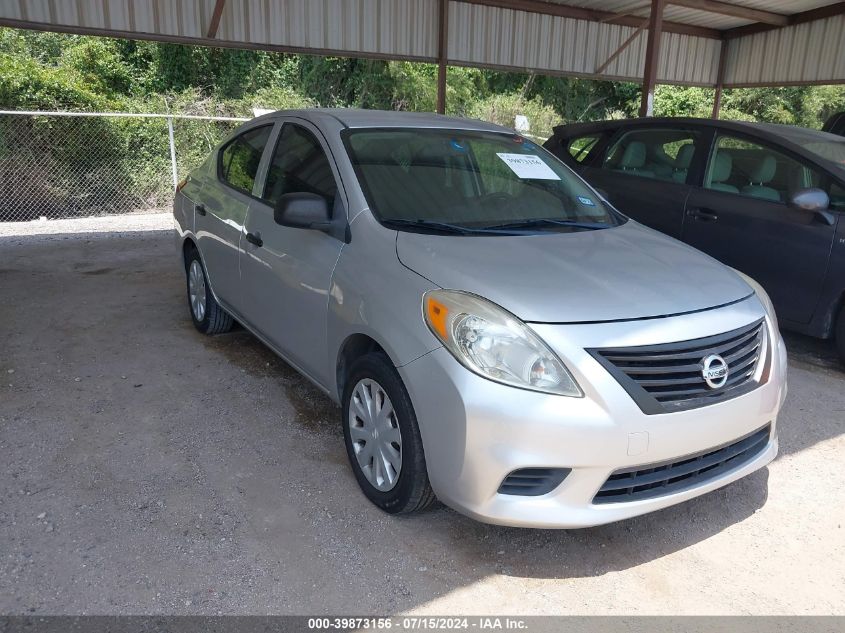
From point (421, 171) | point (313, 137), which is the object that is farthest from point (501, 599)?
point (313, 137)

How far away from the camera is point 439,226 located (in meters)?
3.15

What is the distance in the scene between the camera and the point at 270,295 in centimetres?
376

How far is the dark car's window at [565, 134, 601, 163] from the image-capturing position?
6387 mm

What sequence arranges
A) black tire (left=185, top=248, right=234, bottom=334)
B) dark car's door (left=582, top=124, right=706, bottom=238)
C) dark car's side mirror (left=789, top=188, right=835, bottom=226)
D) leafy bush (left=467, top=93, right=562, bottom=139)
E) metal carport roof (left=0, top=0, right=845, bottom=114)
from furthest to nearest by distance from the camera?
leafy bush (left=467, top=93, right=562, bottom=139), metal carport roof (left=0, top=0, right=845, bottom=114), dark car's door (left=582, top=124, right=706, bottom=238), black tire (left=185, top=248, right=234, bottom=334), dark car's side mirror (left=789, top=188, right=835, bottom=226)

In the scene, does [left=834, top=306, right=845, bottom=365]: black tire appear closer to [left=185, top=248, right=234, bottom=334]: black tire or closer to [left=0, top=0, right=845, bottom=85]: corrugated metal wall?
[left=185, top=248, right=234, bottom=334]: black tire

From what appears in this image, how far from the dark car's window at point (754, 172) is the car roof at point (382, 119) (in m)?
2.15

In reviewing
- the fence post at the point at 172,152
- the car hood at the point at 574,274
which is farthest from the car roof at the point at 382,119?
the fence post at the point at 172,152

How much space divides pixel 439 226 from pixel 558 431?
3.89 feet

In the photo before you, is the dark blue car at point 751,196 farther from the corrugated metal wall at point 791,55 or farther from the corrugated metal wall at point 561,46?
the corrugated metal wall at point 791,55

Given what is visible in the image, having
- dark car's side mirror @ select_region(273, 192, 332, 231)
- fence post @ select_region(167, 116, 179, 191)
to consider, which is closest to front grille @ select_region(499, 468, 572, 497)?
dark car's side mirror @ select_region(273, 192, 332, 231)

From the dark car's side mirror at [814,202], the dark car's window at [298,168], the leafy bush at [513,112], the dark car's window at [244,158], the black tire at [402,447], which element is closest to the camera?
the black tire at [402,447]

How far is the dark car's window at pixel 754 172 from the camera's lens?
5.00m

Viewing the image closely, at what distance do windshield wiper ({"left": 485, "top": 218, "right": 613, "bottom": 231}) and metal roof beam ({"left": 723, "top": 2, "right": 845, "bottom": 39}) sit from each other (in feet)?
35.5

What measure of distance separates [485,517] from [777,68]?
538 inches
